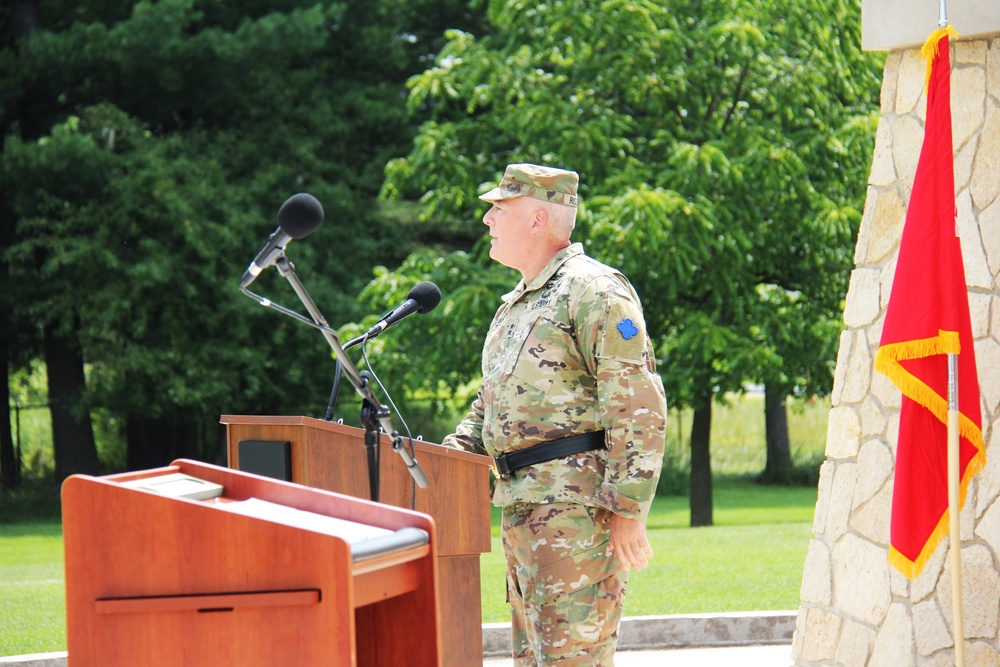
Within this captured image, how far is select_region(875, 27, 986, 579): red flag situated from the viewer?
442cm

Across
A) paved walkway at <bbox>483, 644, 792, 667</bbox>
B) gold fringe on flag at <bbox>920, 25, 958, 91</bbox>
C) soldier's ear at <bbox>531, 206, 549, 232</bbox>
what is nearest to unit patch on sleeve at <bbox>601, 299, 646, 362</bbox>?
soldier's ear at <bbox>531, 206, 549, 232</bbox>

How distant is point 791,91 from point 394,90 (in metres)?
9.14

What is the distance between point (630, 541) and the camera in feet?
11.4

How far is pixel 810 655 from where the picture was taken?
219 inches

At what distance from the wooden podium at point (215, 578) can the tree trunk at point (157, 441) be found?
18.5 metres

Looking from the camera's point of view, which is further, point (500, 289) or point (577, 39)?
point (577, 39)

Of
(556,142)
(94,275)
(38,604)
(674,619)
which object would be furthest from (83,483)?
(94,275)

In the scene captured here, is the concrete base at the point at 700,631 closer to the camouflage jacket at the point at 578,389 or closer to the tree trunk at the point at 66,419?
the camouflage jacket at the point at 578,389

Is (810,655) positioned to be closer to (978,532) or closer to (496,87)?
(978,532)

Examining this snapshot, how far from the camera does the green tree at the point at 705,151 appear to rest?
12859mm

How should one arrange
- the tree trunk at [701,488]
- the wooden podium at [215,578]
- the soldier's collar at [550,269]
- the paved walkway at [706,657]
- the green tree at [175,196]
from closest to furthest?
1. the wooden podium at [215,578]
2. the soldier's collar at [550,269]
3. the paved walkway at [706,657]
4. the tree trunk at [701,488]
5. the green tree at [175,196]

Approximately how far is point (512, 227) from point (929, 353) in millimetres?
1742

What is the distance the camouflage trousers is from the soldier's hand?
0.08 meters

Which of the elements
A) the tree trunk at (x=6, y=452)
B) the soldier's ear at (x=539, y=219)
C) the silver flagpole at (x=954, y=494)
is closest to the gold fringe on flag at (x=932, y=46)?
the silver flagpole at (x=954, y=494)
